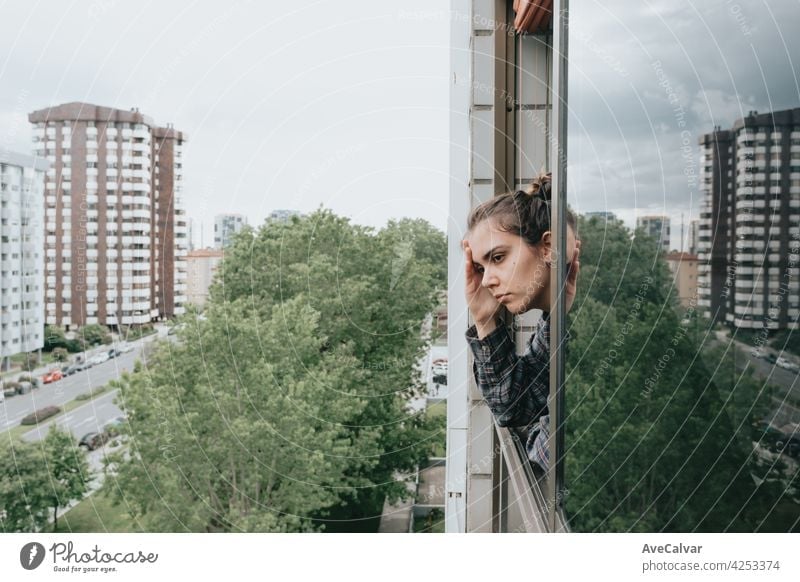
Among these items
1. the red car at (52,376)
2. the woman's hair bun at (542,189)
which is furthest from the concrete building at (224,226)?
the woman's hair bun at (542,189)

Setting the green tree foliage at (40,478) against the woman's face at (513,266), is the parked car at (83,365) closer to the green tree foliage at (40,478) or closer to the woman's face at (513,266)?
the green tree foliage at (40,478)

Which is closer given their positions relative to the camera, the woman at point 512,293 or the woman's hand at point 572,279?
the woman's hand at point 572,279

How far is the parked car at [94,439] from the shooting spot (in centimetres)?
301

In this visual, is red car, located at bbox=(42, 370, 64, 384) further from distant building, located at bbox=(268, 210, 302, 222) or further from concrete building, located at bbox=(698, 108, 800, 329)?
concrete building, located at bbox=(698, 108, 800, 329)

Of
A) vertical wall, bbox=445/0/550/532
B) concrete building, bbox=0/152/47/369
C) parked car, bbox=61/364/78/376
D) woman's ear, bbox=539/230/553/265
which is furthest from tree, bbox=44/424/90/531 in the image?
woman's ear, bbox=539/230/553/265

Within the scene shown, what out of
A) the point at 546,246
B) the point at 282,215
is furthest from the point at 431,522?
the point at 546,246

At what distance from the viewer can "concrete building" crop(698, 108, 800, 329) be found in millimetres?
519

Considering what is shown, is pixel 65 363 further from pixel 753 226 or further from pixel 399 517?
pixel 753 226

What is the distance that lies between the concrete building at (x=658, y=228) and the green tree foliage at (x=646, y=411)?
12mm

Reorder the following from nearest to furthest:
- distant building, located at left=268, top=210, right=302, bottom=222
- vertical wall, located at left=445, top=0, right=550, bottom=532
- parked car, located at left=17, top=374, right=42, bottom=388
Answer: vertical wall, located at left=445, top=0, right=550, bottom=532
parked car, located at left=17, top=374, right=42, bottom=388
distant building, located at left=268, top=210, right=302, bottom=222

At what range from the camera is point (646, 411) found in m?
0.61

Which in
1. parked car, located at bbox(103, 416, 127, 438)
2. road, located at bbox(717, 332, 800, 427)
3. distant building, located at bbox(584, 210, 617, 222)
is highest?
distant building, located at bbox(584, 210, 617, 222)

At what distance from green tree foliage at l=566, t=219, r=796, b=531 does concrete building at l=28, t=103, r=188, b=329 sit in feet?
6.60

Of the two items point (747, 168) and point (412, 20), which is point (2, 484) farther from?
point (747, 168)
